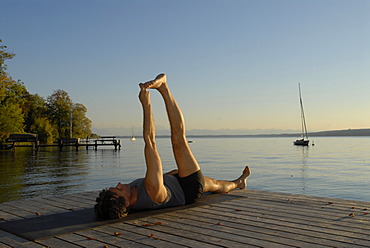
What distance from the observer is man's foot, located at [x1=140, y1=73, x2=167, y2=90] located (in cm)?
435

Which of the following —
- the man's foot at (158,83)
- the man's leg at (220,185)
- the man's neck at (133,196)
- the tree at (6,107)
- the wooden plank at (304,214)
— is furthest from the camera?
the tree at (6,107)

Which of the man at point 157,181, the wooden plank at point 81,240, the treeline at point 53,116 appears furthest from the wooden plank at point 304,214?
the treeline at point 53,116

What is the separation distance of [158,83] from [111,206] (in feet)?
5.11

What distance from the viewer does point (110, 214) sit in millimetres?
4277

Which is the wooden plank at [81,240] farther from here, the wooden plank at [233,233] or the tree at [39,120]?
the tree at [39,120]

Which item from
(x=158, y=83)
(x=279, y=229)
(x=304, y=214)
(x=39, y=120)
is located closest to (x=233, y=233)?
(x=279, y=229)

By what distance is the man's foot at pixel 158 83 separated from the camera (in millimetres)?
4348

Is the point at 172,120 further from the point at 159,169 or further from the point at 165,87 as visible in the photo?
the point at 159,169

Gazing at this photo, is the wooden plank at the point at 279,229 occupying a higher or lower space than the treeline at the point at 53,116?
lower

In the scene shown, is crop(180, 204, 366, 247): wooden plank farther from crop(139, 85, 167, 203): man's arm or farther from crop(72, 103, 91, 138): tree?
crop(72, 103, 91, 138): tree

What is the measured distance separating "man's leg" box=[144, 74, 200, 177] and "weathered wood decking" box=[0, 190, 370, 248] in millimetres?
546

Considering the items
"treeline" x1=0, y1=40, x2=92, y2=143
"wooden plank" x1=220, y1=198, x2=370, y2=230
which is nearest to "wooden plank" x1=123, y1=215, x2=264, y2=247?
"wooden plank" x1=220, y1=198, x2=370, y2=230

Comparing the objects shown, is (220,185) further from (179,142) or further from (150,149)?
(150,149)

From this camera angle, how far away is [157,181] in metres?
4.38
